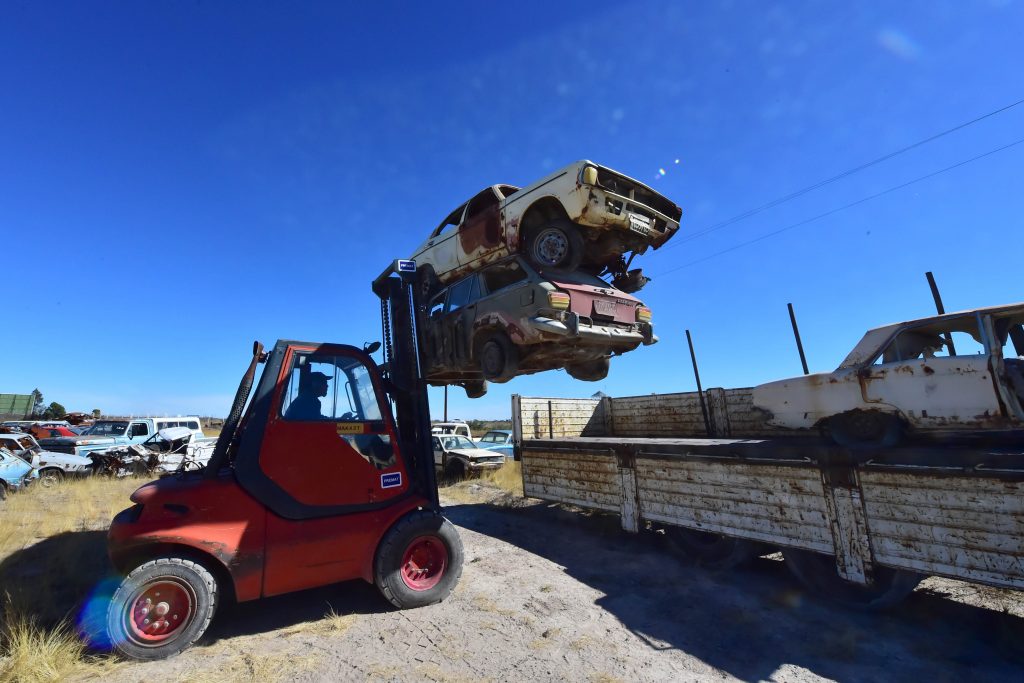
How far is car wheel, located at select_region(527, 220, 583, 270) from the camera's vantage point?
17.7 feet

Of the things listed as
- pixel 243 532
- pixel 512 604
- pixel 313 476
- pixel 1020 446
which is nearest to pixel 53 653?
pixel 243 532

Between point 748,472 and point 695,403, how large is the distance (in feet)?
11.4

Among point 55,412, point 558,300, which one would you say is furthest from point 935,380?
point 55,412

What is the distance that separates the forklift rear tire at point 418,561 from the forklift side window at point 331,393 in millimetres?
995

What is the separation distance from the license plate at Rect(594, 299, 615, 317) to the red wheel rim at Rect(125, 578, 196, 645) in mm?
4151

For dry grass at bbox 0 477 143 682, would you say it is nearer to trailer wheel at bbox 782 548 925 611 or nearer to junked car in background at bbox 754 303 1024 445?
trailer wheel at bbox 782 548 925 611

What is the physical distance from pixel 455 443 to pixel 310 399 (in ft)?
31.4

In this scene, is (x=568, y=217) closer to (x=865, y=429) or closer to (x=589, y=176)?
(x=589, y=176)

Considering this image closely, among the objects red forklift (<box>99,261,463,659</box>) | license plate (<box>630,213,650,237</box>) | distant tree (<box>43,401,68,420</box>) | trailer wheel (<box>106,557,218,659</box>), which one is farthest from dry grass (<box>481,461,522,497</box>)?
distant tree (<box>43,401,68,420</box>)

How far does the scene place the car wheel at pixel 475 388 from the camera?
6447 mm

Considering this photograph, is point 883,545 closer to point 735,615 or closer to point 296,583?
point 735,615

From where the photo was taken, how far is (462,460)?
39.5 ft

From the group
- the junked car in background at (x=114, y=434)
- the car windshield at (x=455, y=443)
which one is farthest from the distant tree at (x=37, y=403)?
the car windshield at (x=455, y=443)

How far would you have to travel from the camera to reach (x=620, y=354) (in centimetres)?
563
